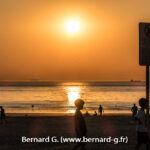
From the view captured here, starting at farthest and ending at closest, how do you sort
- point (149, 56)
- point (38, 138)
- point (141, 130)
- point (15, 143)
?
point (38, 138), point (15, 143), point (141, 130), point (149, 56)

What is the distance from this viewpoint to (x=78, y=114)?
961 cm

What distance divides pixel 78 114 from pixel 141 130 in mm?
1651

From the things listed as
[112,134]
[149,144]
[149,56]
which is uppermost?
[149,56]

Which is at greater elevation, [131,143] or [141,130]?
[141,130]

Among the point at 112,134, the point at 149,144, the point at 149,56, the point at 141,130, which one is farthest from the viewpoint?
the point at 112,134

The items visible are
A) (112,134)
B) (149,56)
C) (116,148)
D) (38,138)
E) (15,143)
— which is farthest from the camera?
(112,134)

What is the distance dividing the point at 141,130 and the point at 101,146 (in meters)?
3.82

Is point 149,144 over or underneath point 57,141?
over

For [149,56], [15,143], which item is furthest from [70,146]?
[149,56]

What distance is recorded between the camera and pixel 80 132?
9547 millimetres

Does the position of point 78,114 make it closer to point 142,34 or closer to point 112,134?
point 142,34

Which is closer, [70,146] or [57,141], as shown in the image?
[70,146]

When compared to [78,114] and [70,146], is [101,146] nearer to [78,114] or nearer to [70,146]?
[70,146]

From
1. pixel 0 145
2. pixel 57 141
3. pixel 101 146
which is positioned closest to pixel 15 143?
pixel 0 145
